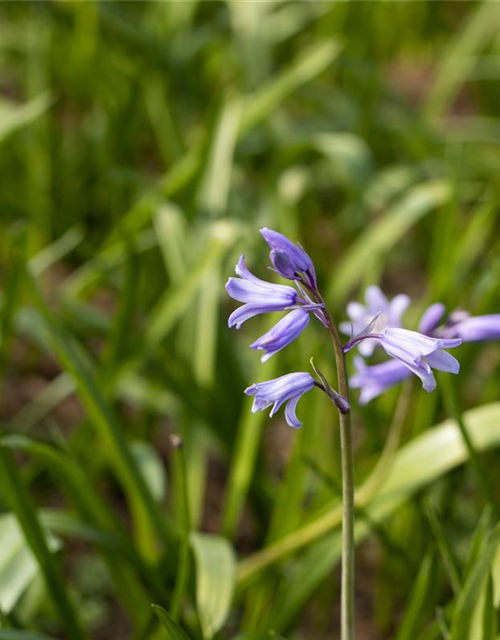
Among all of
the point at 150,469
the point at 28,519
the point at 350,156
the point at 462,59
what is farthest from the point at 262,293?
the point at 462,59

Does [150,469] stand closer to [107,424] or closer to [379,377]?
[107,424]

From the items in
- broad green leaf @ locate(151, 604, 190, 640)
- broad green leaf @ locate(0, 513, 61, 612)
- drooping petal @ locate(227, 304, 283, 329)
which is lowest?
broad green leaf @ locate(151, 604, 190, 640)

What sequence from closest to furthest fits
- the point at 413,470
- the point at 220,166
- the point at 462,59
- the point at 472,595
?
the point at 472,595 < the point at 413,470 < the point at 220,166 < the point at 462,59

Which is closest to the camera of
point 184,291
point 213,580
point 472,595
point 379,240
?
point 472,595

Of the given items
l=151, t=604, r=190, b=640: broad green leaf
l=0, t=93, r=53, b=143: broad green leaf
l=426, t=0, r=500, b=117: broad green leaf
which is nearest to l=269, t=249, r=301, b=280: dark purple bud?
l=151, t=604, r=190, b=640: broad green leaf

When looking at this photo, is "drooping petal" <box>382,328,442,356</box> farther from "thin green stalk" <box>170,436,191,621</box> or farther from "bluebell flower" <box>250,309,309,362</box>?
"thin green stalk" <box>170,436,191,621</box>

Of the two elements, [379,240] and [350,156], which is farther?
[350,156]

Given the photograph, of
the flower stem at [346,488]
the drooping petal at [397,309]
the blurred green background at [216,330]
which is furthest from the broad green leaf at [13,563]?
the drooping petal at [397,309]
